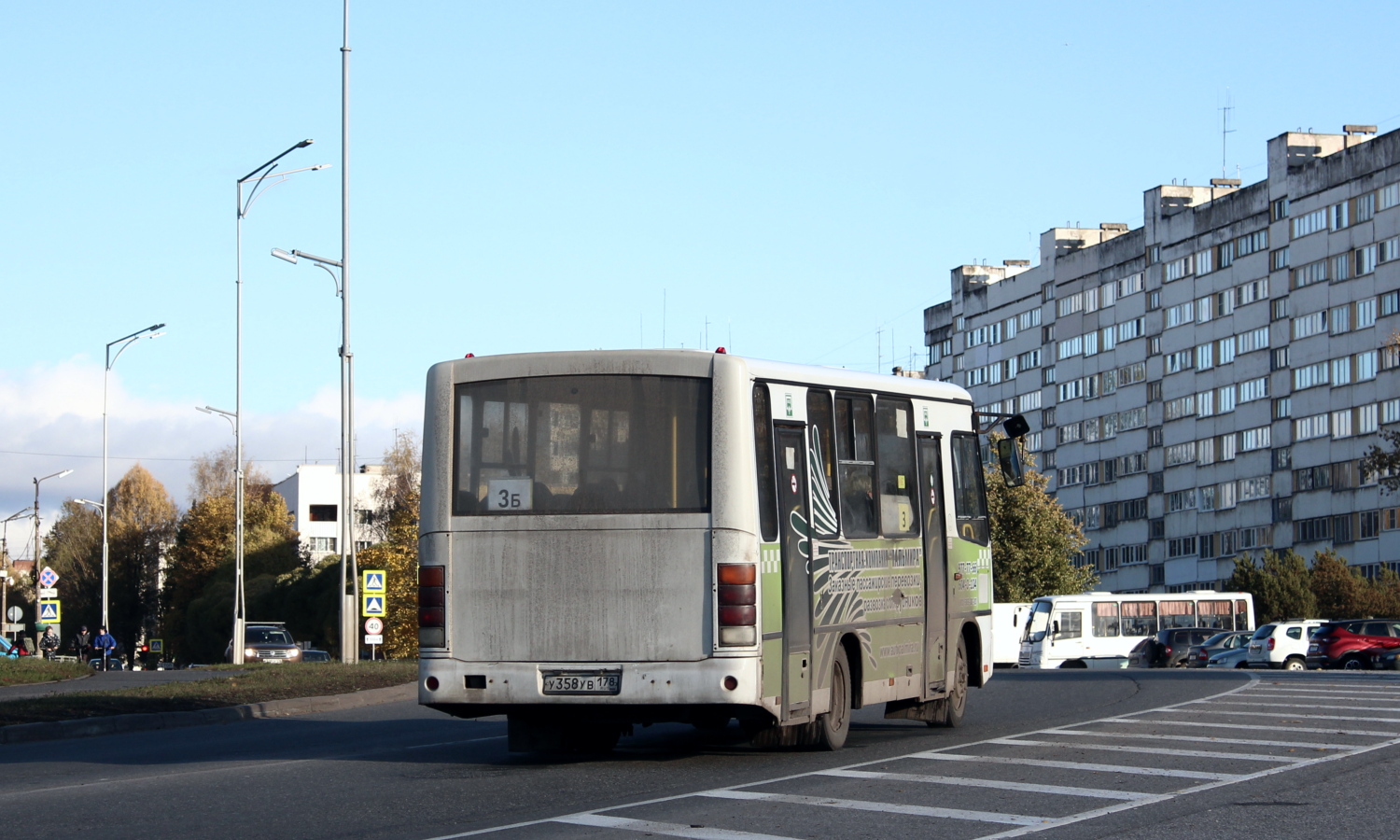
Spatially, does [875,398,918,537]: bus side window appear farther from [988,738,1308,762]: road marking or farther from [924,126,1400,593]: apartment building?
[924,126,1400,593]: apartment building

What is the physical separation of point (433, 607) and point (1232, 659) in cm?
4628

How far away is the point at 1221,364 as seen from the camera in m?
104

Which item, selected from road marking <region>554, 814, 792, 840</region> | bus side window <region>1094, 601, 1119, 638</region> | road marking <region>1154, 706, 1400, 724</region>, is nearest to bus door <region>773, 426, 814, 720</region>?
road marking <region>554, 814, 792, 840</region>

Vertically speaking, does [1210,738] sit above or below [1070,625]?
above

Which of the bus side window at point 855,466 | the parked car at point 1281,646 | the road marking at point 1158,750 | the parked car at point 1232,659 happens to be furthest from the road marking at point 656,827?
the parked car at point 1232,659

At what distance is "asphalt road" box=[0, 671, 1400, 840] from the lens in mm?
10094

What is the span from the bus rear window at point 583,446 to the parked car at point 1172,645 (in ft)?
169

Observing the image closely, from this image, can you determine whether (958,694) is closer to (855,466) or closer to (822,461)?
(855,466)

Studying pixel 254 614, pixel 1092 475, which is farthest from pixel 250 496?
pixel 1092 475

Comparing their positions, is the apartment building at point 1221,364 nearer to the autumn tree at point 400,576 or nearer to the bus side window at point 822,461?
the autumn tree at point 400,576

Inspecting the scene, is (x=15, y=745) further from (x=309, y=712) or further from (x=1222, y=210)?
(x=1222, y=210)

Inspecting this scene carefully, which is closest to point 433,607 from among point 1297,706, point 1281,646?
point 1297,706

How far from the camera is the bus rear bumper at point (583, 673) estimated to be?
1280 cm

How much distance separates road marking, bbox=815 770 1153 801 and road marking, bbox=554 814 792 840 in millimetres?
2526
